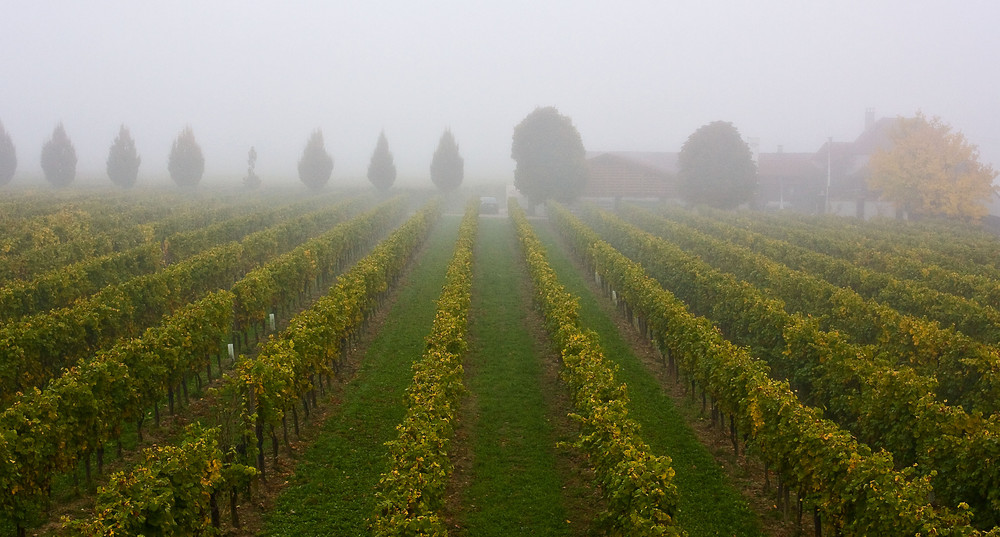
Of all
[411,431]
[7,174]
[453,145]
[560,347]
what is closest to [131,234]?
[560,347]

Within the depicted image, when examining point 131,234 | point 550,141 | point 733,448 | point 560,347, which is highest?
point 550,141

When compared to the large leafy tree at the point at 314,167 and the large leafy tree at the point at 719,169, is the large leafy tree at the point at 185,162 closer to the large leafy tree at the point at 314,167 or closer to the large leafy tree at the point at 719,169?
the large leafy tree at the point at 314,167

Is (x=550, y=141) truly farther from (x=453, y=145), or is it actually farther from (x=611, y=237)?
(x=611, y=237)

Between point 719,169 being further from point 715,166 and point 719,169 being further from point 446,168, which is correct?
point 446,168

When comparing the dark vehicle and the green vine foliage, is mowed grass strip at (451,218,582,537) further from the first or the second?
the dark vehicle

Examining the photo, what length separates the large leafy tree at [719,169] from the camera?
64.0 m

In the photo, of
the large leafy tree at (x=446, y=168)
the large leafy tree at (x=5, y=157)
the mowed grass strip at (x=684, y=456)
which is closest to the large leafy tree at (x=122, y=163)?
the large leafy tree at (x=5, y=157)

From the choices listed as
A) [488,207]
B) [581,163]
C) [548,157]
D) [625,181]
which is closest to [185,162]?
[488,207]

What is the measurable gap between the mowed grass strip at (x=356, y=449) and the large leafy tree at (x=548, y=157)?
44.4 meters

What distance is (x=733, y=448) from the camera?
47.1ft

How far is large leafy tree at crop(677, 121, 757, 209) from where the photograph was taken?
64000 mm

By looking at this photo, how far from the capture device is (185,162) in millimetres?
83312

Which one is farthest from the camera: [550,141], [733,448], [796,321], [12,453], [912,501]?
[550,141]

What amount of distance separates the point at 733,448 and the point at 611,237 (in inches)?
1146
